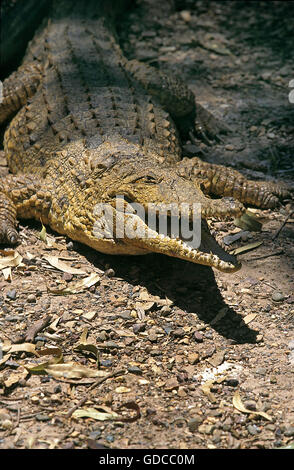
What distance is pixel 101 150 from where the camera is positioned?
14.7 feet

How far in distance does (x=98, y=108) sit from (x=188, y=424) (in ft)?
9.91

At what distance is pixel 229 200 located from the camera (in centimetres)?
367

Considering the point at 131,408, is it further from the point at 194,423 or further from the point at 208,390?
the point at 208,390

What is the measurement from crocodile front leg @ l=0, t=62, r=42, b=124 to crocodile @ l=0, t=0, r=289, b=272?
0.03ft

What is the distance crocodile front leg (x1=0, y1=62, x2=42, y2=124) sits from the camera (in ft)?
18.5

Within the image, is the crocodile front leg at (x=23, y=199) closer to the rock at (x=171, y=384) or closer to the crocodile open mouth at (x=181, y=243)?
the crocodile open mouth at (x=181, y=243)

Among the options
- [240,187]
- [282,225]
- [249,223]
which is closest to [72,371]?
[249,223]

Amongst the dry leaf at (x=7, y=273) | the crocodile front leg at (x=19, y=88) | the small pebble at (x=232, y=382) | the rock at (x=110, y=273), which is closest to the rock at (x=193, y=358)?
the small pebble at (x=232, y=382)

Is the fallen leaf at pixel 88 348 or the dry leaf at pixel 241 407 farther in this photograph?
the fallen leaf at pixel 88 348

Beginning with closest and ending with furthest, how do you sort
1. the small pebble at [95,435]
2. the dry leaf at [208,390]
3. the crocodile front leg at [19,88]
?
the small pebble at [95,435], the dry leaf at [208,390], the crocodile front leg at [19,88]

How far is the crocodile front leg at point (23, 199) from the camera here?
4641mm

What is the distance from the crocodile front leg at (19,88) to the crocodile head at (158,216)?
6.42ft
